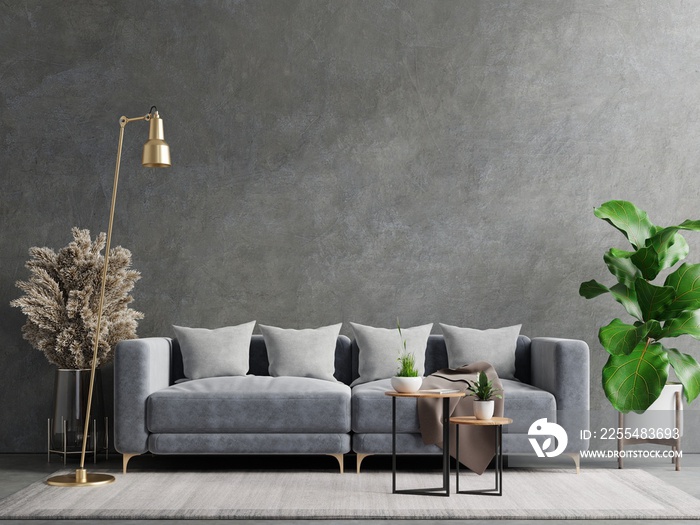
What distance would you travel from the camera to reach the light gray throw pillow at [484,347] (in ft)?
17.1

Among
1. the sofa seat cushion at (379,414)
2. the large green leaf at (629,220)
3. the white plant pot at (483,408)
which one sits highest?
the large green leaf at (629,220)

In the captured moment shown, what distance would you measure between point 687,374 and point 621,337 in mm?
436

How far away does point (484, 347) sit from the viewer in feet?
17.2

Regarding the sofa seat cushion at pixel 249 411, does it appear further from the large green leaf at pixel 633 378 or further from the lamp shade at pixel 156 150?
the large green leaf at pixel 633 378

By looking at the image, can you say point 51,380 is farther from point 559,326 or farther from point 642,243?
point 642,243

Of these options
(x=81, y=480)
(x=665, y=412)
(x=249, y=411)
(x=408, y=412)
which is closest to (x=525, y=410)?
(x=408, y=412)

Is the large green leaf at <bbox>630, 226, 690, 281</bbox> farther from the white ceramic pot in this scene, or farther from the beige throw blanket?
the white ceramic pot

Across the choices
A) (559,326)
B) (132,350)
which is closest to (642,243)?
(559,326)

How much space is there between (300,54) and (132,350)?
245 cm

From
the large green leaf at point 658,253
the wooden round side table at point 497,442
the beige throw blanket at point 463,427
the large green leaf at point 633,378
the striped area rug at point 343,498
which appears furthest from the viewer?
the large green leaf at point 658,253

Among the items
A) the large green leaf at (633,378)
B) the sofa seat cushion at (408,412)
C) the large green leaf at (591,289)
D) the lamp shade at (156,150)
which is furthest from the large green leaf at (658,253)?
the lamp shade at (156,150)

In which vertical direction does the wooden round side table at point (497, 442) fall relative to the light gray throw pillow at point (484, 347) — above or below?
below

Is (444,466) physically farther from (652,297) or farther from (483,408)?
(652,297)

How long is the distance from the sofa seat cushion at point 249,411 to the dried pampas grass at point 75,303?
765 mm
